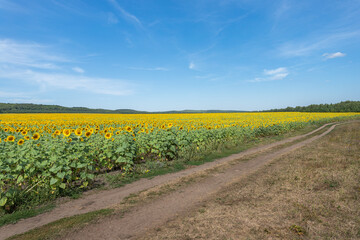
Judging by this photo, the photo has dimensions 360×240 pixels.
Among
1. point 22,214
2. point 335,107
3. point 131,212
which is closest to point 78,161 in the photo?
point 22,214

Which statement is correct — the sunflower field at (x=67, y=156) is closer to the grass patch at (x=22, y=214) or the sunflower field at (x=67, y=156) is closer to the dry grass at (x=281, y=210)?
the grass patch at (x=22, y=214)

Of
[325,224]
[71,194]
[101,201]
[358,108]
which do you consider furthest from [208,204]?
[358,108]

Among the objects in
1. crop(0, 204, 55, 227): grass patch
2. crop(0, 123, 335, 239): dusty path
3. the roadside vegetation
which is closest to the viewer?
crop(0, 123, 335, 239): dusty path

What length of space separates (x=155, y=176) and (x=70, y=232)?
3982 millimetres

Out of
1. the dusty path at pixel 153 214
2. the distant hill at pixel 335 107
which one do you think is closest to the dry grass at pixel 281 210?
the dusty path at pixel 153 214

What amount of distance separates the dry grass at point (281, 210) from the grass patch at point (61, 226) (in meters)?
1.60

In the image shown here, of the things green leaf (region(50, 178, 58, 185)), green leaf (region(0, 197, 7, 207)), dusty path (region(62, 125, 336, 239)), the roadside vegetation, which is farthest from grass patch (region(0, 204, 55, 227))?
dusty path (region(62, 125, 336, 239))

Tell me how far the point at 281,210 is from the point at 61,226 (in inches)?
199

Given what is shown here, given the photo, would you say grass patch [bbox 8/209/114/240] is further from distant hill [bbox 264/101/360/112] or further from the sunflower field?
distant hill [bbox 264/101/360/112]

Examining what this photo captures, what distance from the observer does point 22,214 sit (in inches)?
191

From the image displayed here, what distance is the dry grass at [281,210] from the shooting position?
154 inches

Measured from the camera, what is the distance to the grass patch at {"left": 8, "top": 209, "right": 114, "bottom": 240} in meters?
3.96

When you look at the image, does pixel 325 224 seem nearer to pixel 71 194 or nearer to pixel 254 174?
pixel 254 174

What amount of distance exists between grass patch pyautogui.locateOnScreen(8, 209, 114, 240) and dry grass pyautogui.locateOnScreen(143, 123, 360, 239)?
5.26ft
